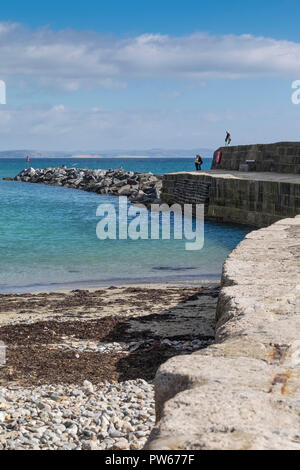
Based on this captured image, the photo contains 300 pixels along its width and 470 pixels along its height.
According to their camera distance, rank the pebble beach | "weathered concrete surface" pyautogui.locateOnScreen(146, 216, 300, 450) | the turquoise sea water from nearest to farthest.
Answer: "weathered concrete surface" pyautogui.locateOnScreen(146, 216, 300, 450) → the pebble beach → the turquoise sea water

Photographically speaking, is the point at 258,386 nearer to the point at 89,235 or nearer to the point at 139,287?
the point at 139,287

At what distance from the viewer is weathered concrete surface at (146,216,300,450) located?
238 cm

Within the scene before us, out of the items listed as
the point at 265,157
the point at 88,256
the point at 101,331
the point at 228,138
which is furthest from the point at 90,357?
the point at 228,138

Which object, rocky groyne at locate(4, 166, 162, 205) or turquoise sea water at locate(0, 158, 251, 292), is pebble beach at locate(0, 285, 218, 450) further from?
rocky groyne at locate(4, 166, 162, 205)

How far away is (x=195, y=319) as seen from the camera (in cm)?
802

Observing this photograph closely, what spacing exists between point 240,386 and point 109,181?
39189 millimetres

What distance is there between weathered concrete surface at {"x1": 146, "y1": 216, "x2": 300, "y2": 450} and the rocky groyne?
25211 millimetres

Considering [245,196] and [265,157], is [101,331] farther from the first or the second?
[265,157]

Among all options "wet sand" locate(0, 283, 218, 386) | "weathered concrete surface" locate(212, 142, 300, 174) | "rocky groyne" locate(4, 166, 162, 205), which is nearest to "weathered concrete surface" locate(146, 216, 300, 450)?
"wet sand" locate(0, 283, 218, 386)

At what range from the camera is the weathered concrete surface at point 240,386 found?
238cm

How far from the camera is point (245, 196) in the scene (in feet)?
65.8

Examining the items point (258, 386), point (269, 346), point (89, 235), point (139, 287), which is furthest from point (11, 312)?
point (89, 235)

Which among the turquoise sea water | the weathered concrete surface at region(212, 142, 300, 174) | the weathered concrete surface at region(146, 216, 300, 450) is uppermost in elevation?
the weathered concrete surface at region(212, 142, 300, 174)

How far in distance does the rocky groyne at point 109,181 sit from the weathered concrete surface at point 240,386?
25.2m
